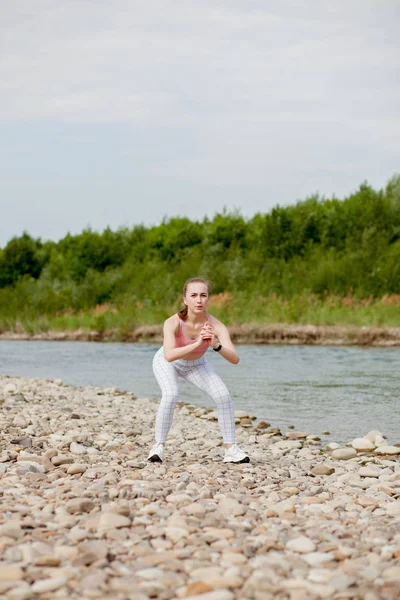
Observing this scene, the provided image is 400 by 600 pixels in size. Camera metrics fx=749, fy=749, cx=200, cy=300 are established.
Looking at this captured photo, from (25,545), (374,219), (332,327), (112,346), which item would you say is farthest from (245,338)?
(25,545)

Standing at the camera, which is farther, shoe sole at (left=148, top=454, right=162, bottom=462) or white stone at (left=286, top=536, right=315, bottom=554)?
shoe sole at (left=148, top=454, right=162, bottom=462)

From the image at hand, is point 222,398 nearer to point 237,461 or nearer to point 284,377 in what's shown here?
point 237,461

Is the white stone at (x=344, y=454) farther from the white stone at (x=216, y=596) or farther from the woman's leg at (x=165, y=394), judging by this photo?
the white stone at (x=216, y=596)

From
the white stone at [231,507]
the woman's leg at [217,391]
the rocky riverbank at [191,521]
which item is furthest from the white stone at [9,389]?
the white stone at [231,507]

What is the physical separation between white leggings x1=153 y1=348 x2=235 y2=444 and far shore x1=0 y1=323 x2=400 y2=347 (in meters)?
18.9

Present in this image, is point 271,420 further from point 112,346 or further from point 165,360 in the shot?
point 112,346

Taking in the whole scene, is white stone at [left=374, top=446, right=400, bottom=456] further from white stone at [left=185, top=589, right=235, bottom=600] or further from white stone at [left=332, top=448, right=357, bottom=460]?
white stone at [left=185, top=589, right=235, bottom=600]

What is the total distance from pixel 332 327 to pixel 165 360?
1960 centimetres

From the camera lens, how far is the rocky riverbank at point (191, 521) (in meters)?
3.39

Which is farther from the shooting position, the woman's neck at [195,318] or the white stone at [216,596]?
the woman's neck at [195,318]

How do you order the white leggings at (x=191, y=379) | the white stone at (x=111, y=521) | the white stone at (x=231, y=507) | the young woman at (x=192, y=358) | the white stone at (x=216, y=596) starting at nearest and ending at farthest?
the white stone at (x=216, y=596), the white stone at (x=111, y=521), the white stone at (x=231, y=507), the young woman at (x=192, y=358), the white leggings at (x=191, y=379)

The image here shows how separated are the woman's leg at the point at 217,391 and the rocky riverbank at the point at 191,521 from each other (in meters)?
0.33

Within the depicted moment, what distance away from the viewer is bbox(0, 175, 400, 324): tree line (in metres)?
34.7

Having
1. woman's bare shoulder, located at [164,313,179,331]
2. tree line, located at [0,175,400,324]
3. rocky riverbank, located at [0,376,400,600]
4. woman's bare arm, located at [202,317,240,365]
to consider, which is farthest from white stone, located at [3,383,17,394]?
tree line, located at [0,175,400,324]
